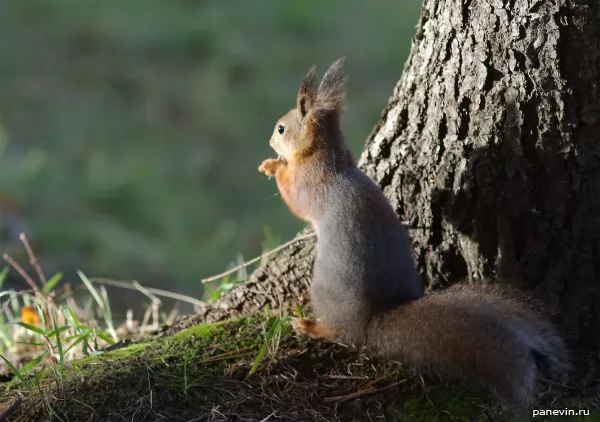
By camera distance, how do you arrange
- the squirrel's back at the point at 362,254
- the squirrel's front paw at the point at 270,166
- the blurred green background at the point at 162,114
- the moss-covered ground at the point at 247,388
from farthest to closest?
the blurred green background at the point at 162,114 → the squirrel's front paw at the point at 270,166 → the squirrel's back at the point at 362,254 → the moss-covered ground at the point at 247,388

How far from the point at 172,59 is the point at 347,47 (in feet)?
3.62

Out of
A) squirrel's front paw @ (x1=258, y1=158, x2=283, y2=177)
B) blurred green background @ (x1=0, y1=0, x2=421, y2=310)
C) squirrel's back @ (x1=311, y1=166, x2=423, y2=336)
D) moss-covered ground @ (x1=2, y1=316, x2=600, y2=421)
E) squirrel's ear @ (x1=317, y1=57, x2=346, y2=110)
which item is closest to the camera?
moss-covered ground @ (x1=2, y1=316, x2=600, y2=421)

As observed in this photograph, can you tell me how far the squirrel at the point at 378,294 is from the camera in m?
1.80

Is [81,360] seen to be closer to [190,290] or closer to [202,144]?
→ [190,290]

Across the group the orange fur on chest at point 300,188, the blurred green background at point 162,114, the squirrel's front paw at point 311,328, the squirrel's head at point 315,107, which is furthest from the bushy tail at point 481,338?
the blurred green background at point 162,114

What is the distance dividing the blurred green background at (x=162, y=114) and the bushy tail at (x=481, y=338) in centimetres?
205

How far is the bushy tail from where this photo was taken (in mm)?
1772

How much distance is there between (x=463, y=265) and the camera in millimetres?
2178

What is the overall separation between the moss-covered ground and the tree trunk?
0.30 meters

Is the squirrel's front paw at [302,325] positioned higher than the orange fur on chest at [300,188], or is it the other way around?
the orange fur on chest at [300,188]

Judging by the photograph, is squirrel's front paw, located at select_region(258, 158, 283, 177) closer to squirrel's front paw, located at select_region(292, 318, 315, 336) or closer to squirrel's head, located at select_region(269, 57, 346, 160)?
squirrel's head, located at select_region(269, 57, 346, 160)

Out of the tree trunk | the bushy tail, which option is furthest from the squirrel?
the tree trunk

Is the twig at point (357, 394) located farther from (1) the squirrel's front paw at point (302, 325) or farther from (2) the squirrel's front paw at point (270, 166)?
(2) the squirrel's front paw at point (270, 166)

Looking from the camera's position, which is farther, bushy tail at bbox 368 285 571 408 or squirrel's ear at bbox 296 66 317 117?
squirrel's ear at bbox 296 66 317 117
